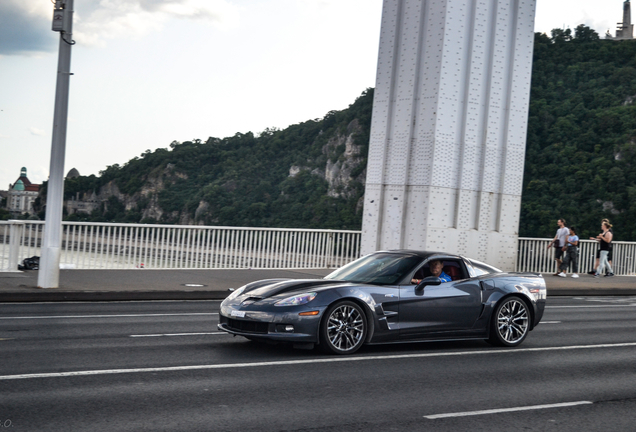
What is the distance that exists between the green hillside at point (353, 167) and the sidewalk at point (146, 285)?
45.1m

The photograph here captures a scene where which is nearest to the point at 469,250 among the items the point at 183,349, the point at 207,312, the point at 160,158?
the point at 207,312

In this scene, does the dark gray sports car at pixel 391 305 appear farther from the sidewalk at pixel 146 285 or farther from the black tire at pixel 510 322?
the sidewalk at pixel 146 285

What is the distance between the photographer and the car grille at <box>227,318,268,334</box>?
27.5 ft

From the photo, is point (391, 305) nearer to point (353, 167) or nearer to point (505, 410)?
point (505, 410)

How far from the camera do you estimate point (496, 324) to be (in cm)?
993

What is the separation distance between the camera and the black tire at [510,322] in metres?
9.96

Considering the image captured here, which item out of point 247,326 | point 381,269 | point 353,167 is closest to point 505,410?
point 247,326

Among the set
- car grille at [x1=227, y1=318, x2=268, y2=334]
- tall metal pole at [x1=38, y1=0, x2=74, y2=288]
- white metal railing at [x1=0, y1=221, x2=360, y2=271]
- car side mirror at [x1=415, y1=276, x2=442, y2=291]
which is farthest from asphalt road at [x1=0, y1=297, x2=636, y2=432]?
white metal railing at [x1=0, y1=221, x2=360, y2=271]

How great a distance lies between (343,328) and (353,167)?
99276 mm

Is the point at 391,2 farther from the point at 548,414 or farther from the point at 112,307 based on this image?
the point at 548,414

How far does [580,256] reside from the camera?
27984 mm

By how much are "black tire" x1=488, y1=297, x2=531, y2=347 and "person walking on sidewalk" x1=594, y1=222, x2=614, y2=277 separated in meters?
15.7

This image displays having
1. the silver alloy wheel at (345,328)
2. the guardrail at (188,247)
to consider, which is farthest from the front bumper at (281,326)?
the guardrail at (188,247)

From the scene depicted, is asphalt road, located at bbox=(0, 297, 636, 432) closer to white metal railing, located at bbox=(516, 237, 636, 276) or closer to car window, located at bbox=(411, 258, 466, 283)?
car window, located at bbox=(411, 258, 466, 283)
